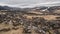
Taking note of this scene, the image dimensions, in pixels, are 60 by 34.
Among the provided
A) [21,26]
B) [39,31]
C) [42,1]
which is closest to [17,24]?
[21,26]

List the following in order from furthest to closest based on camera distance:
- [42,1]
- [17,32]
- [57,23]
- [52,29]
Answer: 1. [42,1]
2. [57,23]
3. [52,29]
4. [17,32]

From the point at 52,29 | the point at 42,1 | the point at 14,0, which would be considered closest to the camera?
the point at 52,29

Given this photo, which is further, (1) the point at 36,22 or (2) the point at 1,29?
(1) the point at 36,22

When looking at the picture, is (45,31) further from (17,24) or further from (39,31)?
(17,24)

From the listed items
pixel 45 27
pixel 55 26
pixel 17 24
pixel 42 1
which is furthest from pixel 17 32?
pixel 42 1

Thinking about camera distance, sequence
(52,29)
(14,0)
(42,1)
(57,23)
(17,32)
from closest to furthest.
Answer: (17,32), (52,29), (57,23), (42,1), (14,0)

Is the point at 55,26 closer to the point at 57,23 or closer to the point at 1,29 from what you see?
the point at 57,23

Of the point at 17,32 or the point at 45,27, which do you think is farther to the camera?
the point at 45,27

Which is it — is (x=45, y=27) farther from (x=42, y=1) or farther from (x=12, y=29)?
(x=42, y=1)

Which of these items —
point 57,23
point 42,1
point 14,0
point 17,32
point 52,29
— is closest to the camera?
point 17,32
